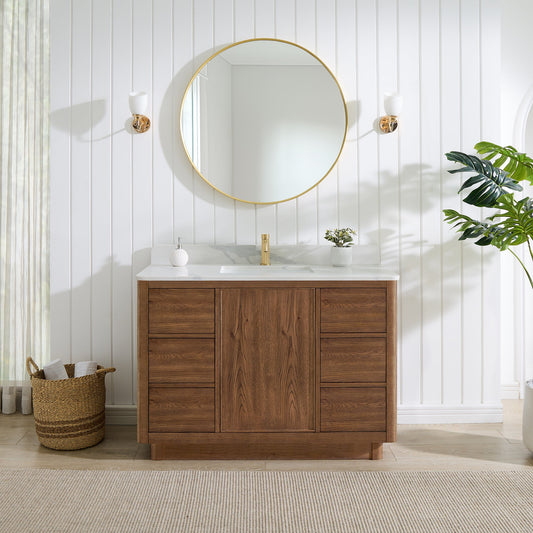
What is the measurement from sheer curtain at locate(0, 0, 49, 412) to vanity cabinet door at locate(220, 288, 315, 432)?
4.06ft

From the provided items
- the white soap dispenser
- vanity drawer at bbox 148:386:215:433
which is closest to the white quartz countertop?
the white soap dispenser

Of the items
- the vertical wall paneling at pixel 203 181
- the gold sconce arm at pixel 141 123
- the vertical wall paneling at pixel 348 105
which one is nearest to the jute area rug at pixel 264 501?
the vertical wall paneling at pixel 203 181

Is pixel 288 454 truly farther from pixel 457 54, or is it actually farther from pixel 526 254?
pixel 457 54

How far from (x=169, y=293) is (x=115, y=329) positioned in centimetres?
70

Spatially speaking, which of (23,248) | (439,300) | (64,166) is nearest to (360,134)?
(439,300)

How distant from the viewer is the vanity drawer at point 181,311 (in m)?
2.41

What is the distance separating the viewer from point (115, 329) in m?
2.96

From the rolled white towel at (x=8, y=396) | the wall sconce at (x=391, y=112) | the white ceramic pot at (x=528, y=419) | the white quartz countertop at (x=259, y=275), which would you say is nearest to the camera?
the white quartz countertop at (x=259, y=275)

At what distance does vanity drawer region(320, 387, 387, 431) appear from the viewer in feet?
8.01

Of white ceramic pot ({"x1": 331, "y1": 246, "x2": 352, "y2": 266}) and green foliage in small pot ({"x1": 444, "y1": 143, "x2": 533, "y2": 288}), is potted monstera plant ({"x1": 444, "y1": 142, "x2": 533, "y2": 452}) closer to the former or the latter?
green foliage in small pot ({"x1": 444, "y1": 143, "x2": 533, "y2": 288})

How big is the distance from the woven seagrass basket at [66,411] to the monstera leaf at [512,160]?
6.85 ft

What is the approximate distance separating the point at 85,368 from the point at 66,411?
257 millimetres

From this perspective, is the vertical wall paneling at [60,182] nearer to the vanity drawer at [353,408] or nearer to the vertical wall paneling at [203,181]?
the vertical wall paneling at [203,181]

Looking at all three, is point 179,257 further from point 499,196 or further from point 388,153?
point 499,196
